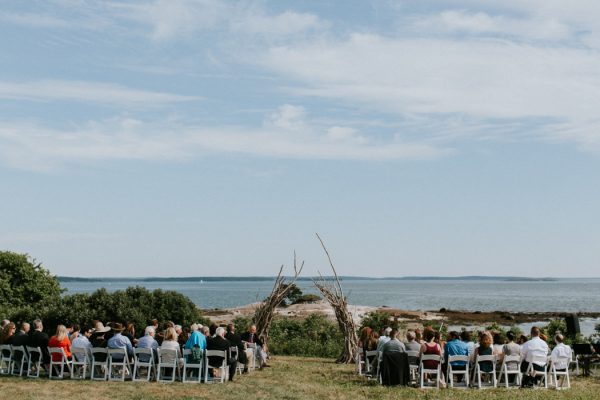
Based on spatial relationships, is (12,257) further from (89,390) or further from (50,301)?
(89,390)

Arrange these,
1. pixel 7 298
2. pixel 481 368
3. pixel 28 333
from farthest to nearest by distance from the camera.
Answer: pixel 7 298 → pixel 28 333 → pixel 481 368

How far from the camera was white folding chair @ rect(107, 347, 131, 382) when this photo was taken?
15.7 metres

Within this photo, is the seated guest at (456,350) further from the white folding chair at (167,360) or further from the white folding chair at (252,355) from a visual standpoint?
the white folding chair at (167,360)

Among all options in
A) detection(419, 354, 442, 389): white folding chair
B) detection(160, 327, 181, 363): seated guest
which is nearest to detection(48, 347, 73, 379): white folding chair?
detection(160, 327, 181, 363): seated guest

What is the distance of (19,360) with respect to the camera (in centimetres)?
1666

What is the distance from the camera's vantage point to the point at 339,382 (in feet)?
53.7

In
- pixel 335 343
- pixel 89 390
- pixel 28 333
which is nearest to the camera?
pixel 89 390

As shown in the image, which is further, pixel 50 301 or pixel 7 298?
pixel 7 298

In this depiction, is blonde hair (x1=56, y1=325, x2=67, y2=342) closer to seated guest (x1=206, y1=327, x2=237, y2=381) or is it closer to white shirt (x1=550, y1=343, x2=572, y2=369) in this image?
seated guest (x1=206, y1=327, x2=237, y2=381)

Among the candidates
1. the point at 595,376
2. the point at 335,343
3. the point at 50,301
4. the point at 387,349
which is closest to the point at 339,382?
the point at 387,349

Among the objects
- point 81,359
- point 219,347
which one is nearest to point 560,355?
point 219,347

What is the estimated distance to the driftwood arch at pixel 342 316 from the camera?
21484 millimetres

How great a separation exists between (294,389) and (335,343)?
9796 millimetres

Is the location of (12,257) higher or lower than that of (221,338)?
higher
